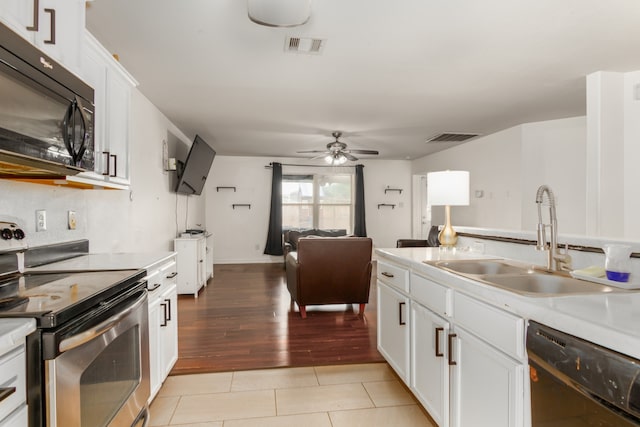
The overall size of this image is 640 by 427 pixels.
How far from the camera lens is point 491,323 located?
50.9 inches

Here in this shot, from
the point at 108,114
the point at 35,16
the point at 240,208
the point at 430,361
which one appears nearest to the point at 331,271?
the point at 430,361

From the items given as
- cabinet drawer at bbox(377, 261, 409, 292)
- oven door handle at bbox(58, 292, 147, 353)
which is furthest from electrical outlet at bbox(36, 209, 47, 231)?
cabinet drawer at bbox(377, 261, 409, 292)

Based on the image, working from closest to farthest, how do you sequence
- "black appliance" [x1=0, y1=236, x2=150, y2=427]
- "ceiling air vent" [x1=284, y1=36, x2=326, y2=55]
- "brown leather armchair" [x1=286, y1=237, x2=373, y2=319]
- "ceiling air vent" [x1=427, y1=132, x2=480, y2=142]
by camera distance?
"black appliance" [x1=0, y1=236, x2=150, y2=427] < "ceiling air vent" [x1=284, y1=36, x2=326, y2=55] < "brown leather armchair" [x1=286, y1=237, x2=373, y2=319] < "ceiling air vent" [x1=427, y1=132, x2=480, y2=142]

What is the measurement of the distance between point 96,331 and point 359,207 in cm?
683

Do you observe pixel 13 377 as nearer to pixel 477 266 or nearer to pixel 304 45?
pixel 477 266

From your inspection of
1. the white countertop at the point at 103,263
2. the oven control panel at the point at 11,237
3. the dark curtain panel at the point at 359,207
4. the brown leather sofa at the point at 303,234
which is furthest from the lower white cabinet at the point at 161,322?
the dark curtain panel at the point at 359,207

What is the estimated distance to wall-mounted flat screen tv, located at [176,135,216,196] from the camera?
4.64 m

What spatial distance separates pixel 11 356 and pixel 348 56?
262 centimetres

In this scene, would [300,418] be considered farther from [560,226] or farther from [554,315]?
[560,226]

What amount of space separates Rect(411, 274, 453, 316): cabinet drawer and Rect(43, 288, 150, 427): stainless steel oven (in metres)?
1.47

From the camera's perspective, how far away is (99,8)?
2.02m

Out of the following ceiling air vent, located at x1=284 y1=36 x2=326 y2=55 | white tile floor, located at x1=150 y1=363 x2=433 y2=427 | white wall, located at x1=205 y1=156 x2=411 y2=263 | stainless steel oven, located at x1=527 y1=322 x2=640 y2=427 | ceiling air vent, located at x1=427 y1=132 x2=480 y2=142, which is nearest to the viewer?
stainless steel oven, located at x1=527 y1=322 x2=640 y2=427

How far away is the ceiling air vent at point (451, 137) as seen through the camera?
5406 millimetres

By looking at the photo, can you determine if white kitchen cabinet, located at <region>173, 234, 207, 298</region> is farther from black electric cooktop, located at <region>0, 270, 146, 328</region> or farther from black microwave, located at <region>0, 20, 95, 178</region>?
black microwave, located at <region>0, 20, 95, 178</region>
